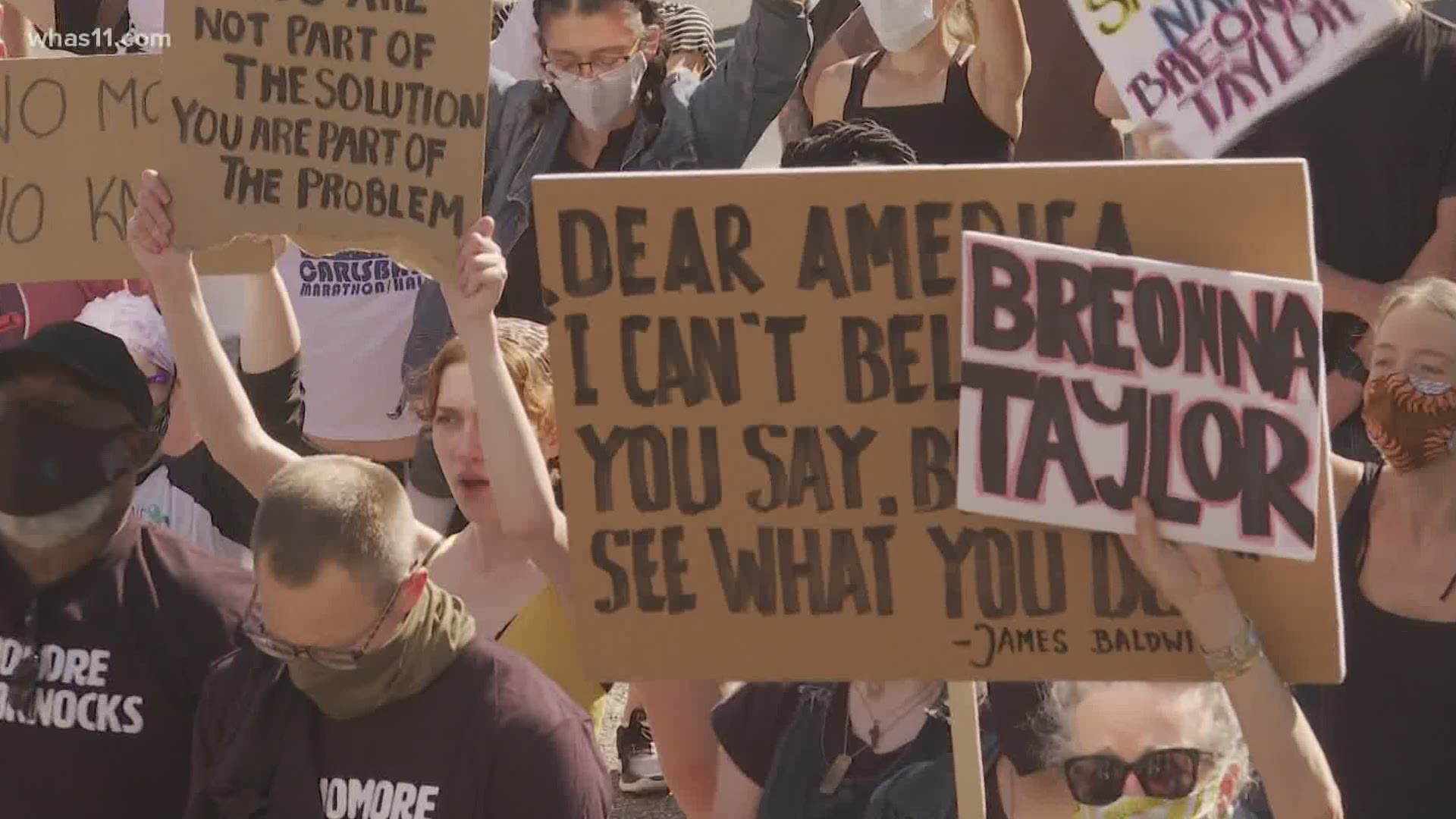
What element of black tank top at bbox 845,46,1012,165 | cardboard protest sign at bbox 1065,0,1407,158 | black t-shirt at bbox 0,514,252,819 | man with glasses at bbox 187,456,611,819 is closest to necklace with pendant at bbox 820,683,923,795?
man with glasses at bbox 187,456,611,819

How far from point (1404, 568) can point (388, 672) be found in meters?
A: 1.84

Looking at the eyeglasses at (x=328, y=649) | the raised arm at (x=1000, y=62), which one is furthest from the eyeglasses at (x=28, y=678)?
the raised arm at (x=1000, y=62)

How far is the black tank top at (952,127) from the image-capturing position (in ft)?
18.3

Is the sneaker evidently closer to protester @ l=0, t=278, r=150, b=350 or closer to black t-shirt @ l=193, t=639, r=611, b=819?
protester @ l=0, t=278, r=150, b=350

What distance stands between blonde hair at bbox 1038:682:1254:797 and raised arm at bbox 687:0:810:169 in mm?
1999

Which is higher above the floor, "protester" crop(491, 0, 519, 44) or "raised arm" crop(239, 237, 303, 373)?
"protester" crop(491, 0, 519, 44)

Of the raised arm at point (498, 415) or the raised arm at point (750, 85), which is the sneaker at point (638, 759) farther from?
the raised arm at point (498, 415)

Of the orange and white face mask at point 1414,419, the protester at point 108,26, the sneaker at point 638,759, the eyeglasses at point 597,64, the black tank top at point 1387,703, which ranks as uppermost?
the protester at point 108,26

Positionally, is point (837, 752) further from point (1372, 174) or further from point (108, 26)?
point (108, 26)

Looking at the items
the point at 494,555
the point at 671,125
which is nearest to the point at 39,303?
the point at 671,125

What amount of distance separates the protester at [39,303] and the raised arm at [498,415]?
198 cm

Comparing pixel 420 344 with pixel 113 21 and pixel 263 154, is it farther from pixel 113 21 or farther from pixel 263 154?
pixel 113 21

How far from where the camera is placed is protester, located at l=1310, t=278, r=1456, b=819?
3980 millimetres

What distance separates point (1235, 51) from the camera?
4.67 m
